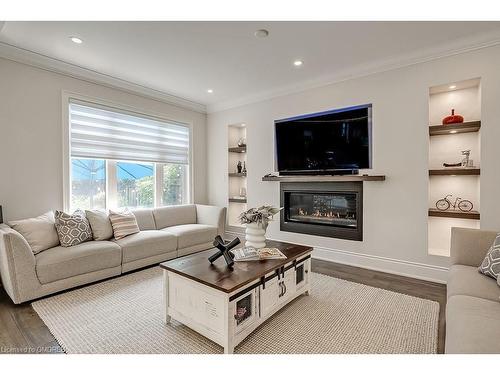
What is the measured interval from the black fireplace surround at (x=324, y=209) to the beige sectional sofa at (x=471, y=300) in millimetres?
1327

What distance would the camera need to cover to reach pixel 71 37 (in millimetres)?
2578

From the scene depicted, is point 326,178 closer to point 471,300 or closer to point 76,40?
point 471,300

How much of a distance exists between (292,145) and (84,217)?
2.99 meters

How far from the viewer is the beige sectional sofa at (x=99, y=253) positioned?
7.41ft

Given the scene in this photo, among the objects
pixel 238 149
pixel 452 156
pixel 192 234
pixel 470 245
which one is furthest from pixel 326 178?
pixel 192 234

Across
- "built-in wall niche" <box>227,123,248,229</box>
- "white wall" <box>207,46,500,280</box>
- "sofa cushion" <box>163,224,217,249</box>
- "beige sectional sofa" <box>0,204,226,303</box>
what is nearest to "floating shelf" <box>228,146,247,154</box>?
"built-in wall niche" <box>227,123,248,229</box>

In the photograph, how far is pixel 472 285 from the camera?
5.52 ft

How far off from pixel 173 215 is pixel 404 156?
3.44 meters

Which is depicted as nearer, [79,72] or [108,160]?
[79,72]

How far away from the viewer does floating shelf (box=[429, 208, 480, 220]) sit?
2691mm
